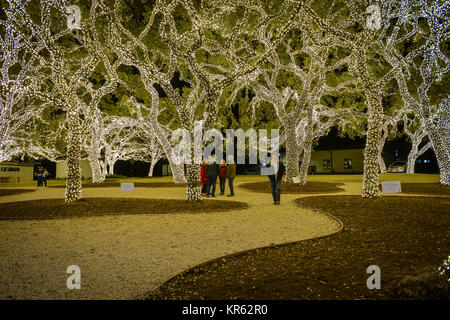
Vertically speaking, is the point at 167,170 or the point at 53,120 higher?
the point at 53,120

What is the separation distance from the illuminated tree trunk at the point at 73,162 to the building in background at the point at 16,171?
31620 millimetres

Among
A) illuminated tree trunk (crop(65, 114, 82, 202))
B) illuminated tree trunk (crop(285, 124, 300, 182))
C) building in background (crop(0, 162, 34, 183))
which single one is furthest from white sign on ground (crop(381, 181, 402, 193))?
building in background (crop(0, 162, 34, 183))

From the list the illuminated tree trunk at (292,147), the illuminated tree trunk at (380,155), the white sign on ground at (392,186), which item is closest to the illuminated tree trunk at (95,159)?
the illuminated tree trunk at (292,147)

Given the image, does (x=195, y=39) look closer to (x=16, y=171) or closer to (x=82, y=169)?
(x=82, y=169)

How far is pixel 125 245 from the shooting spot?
19.9 feet

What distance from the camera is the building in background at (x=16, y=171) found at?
123 ft

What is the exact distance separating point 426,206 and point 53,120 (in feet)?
99.7

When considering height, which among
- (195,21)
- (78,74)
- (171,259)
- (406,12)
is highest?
(406,12)

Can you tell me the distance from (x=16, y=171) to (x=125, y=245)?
43.7 metres

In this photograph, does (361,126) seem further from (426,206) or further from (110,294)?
(110,294)

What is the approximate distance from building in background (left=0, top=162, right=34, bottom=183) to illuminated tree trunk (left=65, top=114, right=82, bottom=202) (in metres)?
31.6

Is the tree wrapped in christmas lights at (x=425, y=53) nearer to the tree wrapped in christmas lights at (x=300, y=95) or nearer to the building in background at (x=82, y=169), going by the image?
the tree wrapped in christmas lights at (x=300, y=95)

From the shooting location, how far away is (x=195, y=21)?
10.8 metres
